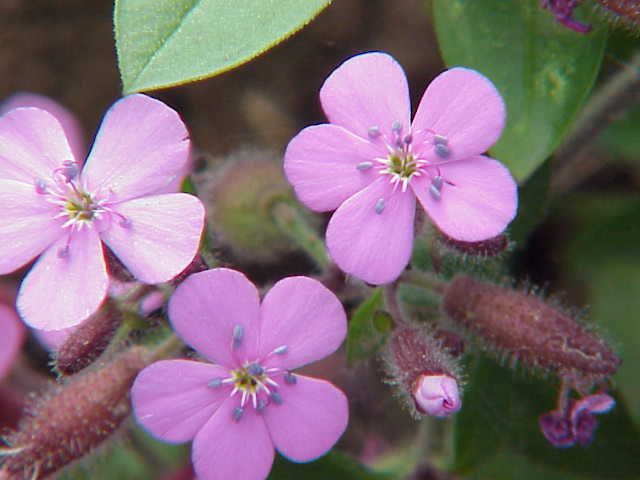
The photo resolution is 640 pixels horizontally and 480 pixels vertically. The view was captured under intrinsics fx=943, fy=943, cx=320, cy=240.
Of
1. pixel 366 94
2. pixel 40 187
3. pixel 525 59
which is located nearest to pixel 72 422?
pixel 40 187

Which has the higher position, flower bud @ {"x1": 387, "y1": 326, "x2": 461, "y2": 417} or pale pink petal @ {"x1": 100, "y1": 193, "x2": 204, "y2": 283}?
pale pink petal @ {"x1": 100, "y1": 193, "x2": 204, "y2": 283}

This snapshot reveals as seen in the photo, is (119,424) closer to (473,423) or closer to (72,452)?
(72,452)

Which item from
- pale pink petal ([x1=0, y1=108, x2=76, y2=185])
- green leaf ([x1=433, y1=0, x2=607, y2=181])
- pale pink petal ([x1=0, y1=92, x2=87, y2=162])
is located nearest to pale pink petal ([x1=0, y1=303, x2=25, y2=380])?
pale pink petal ([x1=0, y1=92, x2=87, y2=162])

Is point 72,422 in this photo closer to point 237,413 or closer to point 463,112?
point 237,413

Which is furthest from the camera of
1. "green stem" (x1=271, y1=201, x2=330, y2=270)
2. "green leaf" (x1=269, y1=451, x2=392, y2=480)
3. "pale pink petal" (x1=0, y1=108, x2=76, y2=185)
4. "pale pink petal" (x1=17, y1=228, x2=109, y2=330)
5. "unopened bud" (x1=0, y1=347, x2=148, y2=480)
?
"green stem" (x1=271, y1=201, x2=330, y2=270)

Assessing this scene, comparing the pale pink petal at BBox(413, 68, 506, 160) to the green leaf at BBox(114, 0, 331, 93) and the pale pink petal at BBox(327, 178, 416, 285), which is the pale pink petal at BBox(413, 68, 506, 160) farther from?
the green leaf at BBox(114, 0, 331, 93)

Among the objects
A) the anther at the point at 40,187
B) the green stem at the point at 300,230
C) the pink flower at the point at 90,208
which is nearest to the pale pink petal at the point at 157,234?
the pink flower at the point at 90,208
